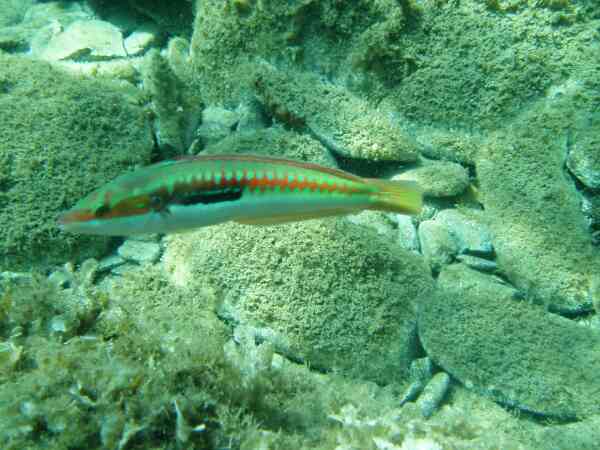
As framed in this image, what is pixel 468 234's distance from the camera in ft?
15.2

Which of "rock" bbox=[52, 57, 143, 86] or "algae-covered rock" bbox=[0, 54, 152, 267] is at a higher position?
"rock" bbox=[52, 57, 143, 86]

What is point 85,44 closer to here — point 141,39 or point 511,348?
point 141,39

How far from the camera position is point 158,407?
94.7 inches

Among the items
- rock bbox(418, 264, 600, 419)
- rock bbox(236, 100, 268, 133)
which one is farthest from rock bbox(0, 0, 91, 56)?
rock bbox(418, 264, 600, 419)

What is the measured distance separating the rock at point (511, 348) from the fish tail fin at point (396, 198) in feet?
7.26

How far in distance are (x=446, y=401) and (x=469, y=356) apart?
1.53 ft

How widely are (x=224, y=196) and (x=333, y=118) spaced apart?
325 cm

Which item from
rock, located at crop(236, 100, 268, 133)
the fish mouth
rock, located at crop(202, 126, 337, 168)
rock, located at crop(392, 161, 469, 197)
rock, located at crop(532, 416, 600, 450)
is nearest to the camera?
the fish mouth

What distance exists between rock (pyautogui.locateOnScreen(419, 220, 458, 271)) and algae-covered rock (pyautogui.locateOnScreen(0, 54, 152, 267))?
11.1 ft

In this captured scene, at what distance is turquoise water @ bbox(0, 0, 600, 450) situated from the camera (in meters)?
2.70

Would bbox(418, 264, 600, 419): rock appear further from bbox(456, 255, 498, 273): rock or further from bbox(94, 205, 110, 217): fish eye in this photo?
bbox(94, 205, 110, 217): fish eye

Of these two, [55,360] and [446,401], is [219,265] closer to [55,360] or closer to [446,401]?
[55,360]

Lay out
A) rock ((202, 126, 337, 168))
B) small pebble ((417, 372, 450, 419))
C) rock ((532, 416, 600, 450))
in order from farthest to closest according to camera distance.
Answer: rock ((202, 126, 337, 168)), small pebble ((417, 372, 450, 419)), rock ((532, 416, 600, 450))

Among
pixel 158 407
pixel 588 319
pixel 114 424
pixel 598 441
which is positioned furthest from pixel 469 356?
pixel 114 424
